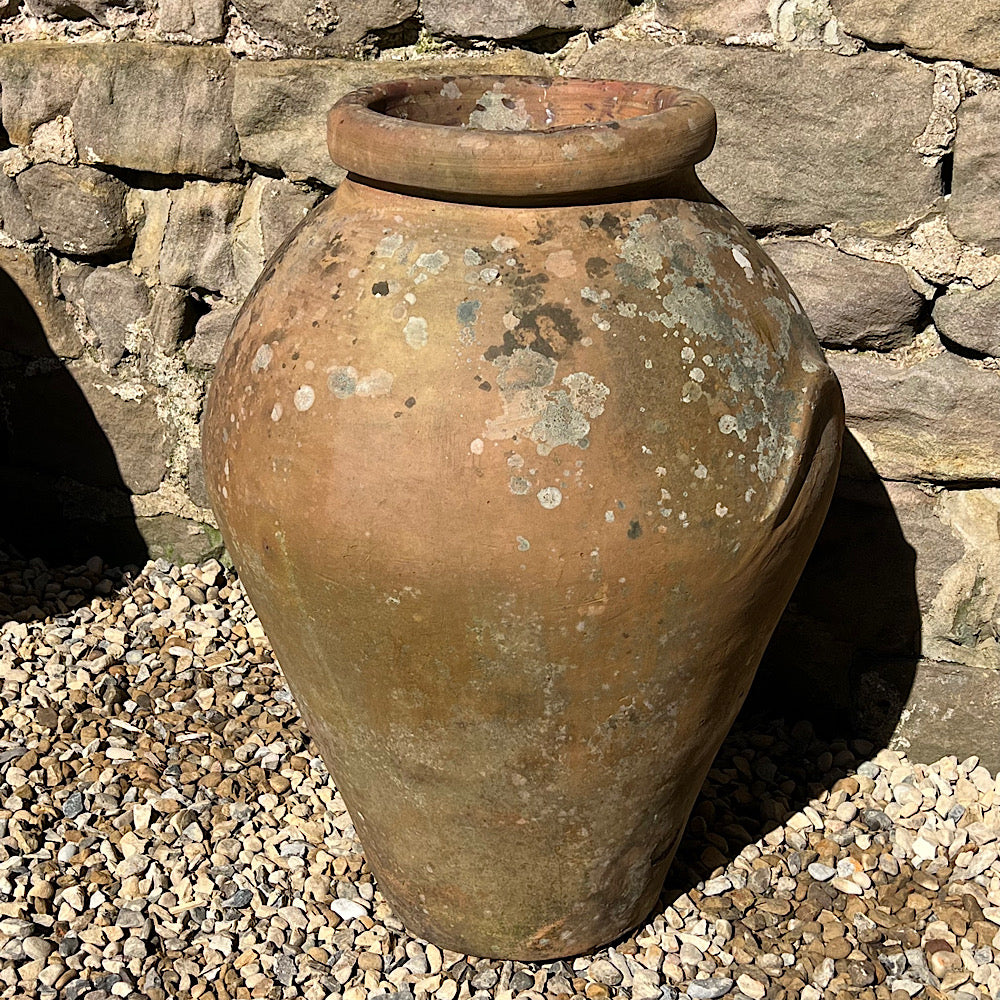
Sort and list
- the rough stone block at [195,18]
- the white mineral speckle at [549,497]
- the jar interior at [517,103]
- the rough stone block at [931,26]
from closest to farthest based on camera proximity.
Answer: the white mineral speckle at [549,497] < the jar interior at [517,103] < the rough stone block at [931,26] < the rough stone block at [195,18]

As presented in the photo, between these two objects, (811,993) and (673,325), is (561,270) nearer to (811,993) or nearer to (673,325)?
(673,325)

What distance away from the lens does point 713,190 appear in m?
2.04

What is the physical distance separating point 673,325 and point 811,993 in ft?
3.23

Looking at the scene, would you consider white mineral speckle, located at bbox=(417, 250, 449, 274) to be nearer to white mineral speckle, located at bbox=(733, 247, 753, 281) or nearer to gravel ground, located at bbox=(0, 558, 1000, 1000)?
white mineral speckle, located at bbox=(733, 247, 753, 281)

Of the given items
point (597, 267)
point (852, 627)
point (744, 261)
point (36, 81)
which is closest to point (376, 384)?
point (597, 267)

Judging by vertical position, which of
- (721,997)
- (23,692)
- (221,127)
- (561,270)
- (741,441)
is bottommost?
(23,692)

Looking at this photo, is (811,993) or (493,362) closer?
(493,362)

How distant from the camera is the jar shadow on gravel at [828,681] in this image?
83.3 inches

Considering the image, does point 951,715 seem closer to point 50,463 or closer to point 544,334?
point 544,334

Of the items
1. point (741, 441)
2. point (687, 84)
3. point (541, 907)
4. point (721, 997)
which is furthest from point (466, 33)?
point (721, 997)

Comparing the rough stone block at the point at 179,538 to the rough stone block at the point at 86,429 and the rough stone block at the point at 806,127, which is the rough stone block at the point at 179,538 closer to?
the rough stone block at the point at 86,429

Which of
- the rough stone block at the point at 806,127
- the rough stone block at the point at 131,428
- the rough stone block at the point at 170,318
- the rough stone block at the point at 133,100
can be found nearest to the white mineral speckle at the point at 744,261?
the rough stone block at the point at 806,127

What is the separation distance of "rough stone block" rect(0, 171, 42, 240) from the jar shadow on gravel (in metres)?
1.64

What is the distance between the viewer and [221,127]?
7.59 ft
